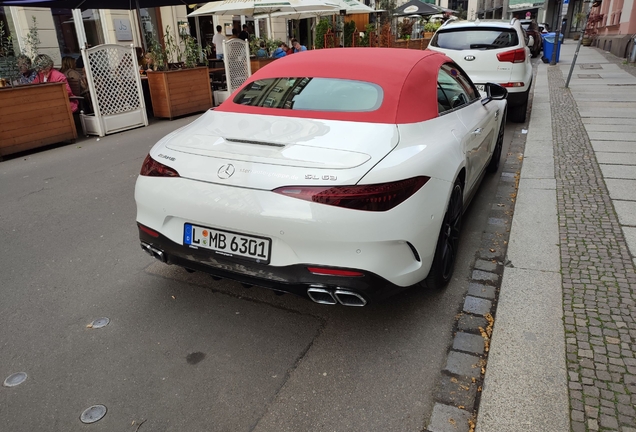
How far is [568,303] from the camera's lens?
3158 mm

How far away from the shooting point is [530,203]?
4.95 meters

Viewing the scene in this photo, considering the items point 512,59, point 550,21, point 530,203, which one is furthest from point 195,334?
point 550,21

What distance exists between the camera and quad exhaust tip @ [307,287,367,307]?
8.32 feet

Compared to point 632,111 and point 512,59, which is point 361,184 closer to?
point 512,59

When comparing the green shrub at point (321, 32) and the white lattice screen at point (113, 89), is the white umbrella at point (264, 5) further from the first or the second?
the green shrub at point (321, 32)

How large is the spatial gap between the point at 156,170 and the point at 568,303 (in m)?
2.75

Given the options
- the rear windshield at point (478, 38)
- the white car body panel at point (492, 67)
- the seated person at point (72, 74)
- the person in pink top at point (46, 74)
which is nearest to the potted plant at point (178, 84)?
the seated person at point (72, 74)

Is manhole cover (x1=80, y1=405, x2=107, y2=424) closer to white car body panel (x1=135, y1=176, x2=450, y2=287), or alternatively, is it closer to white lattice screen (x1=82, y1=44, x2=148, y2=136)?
white car body panel (x1=135, y1=176, x2=450, y2=287)

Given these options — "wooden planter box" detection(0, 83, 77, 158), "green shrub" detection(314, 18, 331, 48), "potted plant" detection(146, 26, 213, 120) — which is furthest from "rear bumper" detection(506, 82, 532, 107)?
"green shrub" detection(314, 18, 331, 48)

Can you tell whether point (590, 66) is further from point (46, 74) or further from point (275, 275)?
point (275, 275)

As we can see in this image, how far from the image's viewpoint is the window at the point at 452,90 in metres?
3.62

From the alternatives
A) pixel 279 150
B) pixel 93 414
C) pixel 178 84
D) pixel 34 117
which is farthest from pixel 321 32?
pixel 93 414

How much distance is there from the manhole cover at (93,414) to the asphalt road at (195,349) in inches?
1.2

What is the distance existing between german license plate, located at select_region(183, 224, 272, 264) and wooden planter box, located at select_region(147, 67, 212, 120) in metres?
8.34
